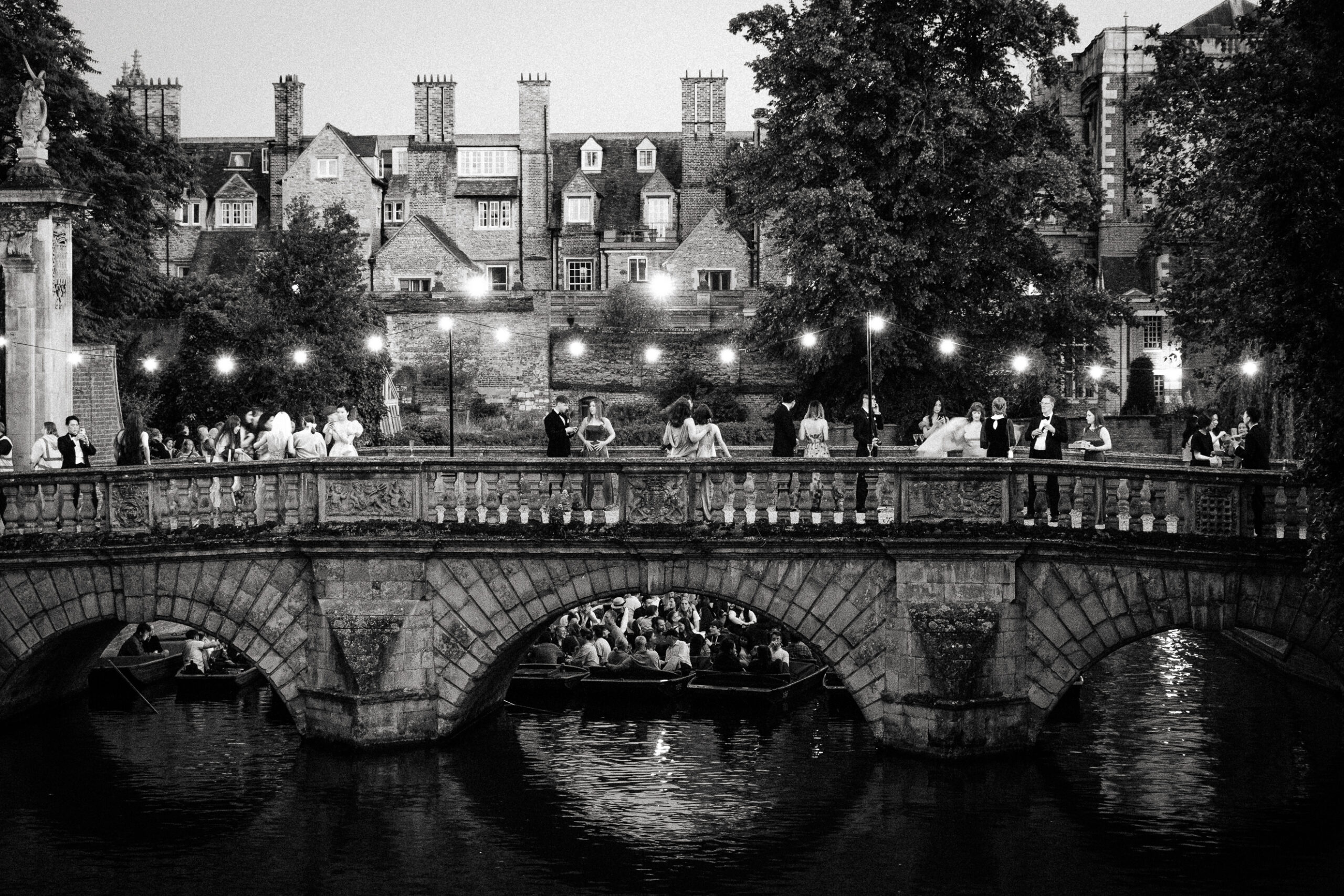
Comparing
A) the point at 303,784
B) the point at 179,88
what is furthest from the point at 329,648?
the point at 179,88

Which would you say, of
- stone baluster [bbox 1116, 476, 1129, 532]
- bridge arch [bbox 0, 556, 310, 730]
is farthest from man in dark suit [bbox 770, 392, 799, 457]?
bridge arch [bbox 0, 556, 310, 730]

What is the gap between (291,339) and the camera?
1927 inches

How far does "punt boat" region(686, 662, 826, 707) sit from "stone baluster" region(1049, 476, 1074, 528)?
6.83 m

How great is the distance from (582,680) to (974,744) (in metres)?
8.59

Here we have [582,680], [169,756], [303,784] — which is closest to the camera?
[303,784]

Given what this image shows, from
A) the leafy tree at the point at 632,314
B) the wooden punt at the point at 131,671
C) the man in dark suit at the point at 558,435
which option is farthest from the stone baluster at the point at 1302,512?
the leafy tree at the point at 632,314

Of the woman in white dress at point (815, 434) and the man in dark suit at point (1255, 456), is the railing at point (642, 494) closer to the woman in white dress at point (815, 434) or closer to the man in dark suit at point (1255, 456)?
the man in dark suit at point (1255, 456)

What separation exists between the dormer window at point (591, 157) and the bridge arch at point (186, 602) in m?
53.8

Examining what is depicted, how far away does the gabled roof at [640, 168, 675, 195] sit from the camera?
71.1 metres

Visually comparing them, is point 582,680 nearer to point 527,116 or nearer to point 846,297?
point 846,297

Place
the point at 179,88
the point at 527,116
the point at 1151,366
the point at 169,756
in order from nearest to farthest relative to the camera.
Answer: the point at 169,756 → the point at 1151,366 → the point at 527,116 → the point at 179,88

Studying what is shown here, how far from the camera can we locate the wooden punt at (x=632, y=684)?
26.7 m

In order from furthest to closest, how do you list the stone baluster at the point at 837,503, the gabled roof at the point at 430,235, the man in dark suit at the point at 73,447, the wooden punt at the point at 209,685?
the gabled roof at the point at 430,235, the wooden punt at the point at 209,685, the man in dark suit at the point at 73,447, the stone baluster at the point at 837,503

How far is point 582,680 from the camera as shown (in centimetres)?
2695
